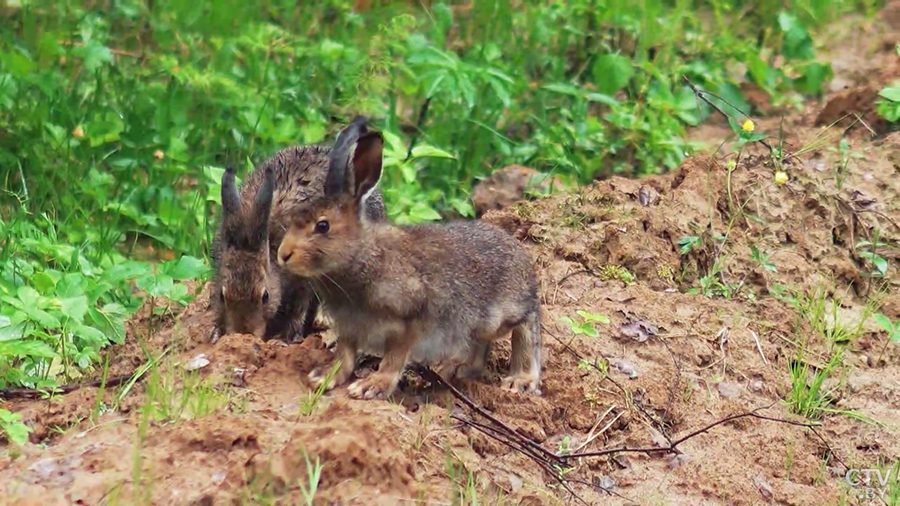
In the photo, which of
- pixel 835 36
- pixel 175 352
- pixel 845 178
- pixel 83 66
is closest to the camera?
pixel 175 352

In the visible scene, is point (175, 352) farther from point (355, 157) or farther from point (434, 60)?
point (434, 60)

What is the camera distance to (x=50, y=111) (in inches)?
337

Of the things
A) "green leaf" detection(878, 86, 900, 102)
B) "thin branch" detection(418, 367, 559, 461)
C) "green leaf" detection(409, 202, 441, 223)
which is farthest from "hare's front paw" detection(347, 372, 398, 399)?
"green leaf" detection(878, 86, 900, 102)

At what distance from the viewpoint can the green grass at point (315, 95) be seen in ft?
26.3

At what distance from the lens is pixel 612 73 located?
→ 9586mm

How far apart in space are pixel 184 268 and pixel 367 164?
1174mm

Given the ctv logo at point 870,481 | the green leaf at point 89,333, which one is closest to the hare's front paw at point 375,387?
the green leaf at point 89,333

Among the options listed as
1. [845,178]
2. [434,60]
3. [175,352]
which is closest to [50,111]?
[434,60]

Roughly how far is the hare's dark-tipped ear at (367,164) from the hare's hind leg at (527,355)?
35.7 inches

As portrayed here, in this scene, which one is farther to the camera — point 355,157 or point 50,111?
point 50,111

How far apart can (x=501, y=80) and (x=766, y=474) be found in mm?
3643

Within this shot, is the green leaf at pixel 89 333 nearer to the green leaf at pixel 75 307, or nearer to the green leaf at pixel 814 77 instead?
the green leaf at pixel 75 307

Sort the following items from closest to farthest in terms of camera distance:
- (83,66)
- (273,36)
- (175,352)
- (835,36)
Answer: (175,352)
(83,66)
(273,36)
(835,36)

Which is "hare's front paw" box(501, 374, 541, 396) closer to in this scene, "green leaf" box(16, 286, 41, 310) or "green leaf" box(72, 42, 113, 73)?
"green leaf" box(16, 286, 41, 310)
